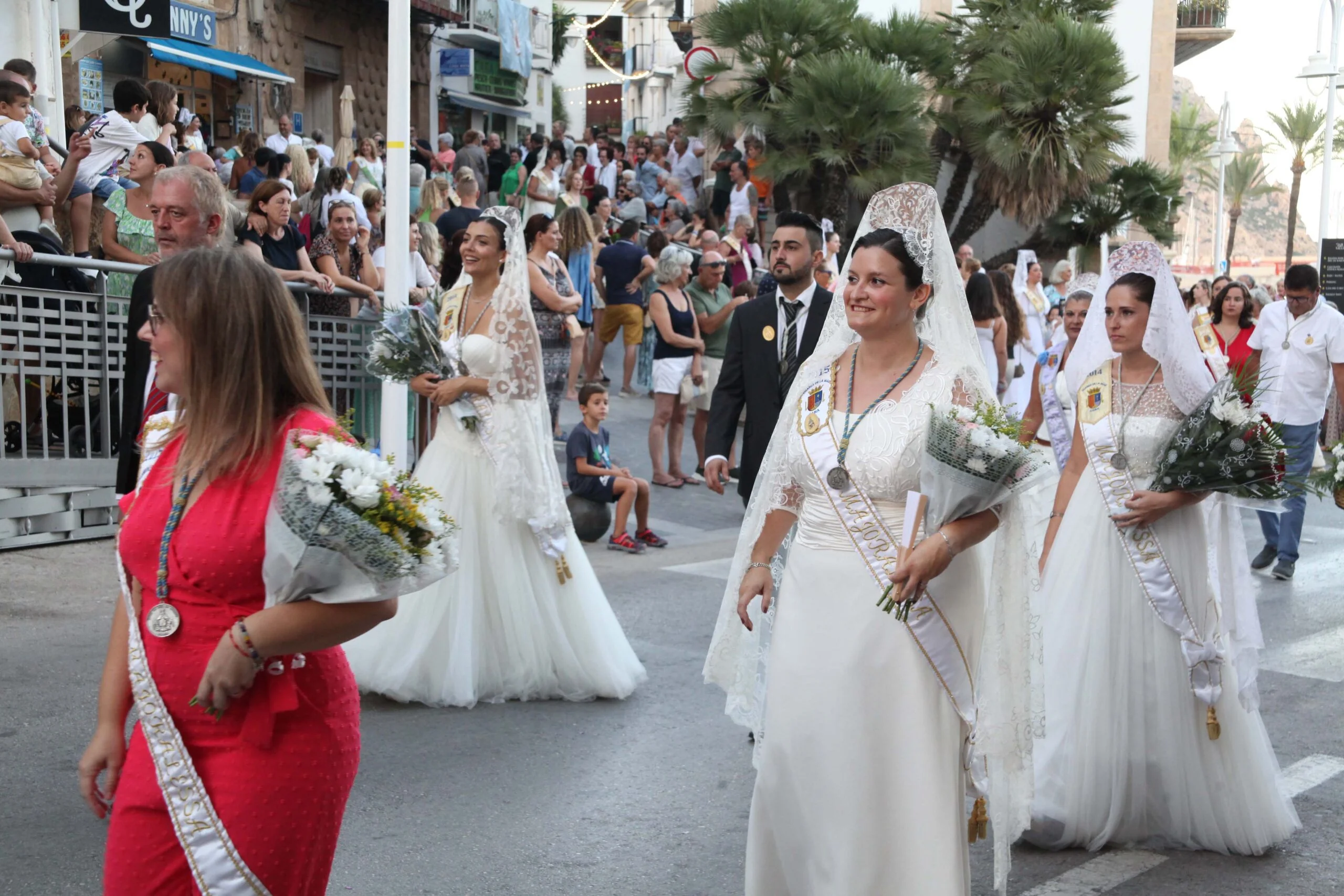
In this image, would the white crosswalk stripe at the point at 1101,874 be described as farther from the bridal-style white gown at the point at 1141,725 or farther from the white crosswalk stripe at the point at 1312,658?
the white crosswalk stripe at the point at 1312,658

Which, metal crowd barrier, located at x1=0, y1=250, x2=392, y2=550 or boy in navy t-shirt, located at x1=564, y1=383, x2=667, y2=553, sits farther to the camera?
boy in navy t-shirt, located at x1=564, y1=383, x2=667, y2=553

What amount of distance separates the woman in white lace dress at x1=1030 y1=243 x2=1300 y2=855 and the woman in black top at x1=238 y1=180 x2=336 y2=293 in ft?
20.9

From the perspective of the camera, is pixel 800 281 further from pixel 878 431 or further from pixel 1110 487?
pixel 878 431

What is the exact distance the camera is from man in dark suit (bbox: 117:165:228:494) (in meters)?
4.51

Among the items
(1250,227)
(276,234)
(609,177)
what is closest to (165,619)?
(276,234)

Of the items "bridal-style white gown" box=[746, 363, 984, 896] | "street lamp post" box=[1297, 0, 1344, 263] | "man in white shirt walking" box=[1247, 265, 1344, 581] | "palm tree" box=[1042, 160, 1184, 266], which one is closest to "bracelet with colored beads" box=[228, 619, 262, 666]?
"bridal-style white gown" box=[746, 363, 984, 896]

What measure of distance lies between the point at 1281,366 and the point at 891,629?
8667mm

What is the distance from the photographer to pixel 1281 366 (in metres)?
11.2

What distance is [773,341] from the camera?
640 cm

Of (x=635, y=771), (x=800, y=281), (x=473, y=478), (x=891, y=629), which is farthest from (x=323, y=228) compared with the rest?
(x=891, y=629)

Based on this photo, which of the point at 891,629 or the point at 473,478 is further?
the point at 473,478

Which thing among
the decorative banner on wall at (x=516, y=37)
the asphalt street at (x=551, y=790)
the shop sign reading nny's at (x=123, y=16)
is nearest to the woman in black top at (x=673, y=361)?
the asphalt street at (x=551, y=790)

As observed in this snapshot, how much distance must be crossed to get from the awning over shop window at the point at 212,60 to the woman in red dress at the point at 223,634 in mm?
21241

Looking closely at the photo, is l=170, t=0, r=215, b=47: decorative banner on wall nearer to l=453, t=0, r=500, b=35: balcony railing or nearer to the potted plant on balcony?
l=453, t=0, r=500, b=35: balcony railing
